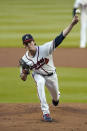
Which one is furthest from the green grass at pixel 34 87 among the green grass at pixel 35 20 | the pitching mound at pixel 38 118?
the green grass at pixel 35 20

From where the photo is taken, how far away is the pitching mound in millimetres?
8078

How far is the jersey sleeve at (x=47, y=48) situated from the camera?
8.65 metres

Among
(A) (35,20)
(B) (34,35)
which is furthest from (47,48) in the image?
(A) (35,20)

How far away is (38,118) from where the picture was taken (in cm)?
884

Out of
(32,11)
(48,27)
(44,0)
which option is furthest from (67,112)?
(44,0)

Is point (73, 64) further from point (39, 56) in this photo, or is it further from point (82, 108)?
point (39, 56)

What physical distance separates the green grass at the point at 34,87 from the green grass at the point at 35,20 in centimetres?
420

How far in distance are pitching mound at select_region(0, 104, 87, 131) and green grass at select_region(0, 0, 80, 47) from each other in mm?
7923

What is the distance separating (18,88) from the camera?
1198 centimetres

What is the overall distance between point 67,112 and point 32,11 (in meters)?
18.5

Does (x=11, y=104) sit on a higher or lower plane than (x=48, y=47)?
lower

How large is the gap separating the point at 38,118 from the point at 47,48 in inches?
45.8

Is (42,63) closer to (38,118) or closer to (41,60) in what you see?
(41,60)

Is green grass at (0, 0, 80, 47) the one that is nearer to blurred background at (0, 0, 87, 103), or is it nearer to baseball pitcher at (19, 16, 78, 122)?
blurred background at (0, 0, 87, 103)
